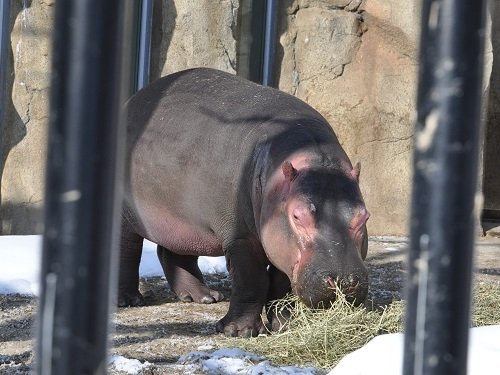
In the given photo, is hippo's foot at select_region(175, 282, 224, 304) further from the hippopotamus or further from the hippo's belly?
the hippo's belly

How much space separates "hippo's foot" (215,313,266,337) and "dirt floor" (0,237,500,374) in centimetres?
7

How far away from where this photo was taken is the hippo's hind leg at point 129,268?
5.48 meters

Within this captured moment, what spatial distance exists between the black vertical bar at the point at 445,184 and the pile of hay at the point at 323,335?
3.22 meters

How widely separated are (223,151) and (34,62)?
3.15m

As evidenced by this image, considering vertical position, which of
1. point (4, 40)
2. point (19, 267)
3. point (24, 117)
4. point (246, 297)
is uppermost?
point (4, 40)

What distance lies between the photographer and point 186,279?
5684 mm

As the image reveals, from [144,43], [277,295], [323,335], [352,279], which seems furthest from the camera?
[144,43]

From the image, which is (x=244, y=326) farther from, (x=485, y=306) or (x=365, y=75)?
(x=365, y=75)

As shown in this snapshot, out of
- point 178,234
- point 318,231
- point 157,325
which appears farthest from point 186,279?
point 318,231

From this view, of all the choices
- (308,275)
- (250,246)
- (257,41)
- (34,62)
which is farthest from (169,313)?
(257,41)

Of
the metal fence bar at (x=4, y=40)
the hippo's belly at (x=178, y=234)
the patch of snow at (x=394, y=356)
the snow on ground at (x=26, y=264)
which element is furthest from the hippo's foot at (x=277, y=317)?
the metal fence bar at (x=4, y=40)

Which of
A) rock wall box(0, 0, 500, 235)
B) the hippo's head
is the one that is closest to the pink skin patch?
the hippo's head

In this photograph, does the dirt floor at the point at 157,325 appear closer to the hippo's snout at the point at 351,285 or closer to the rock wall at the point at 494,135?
the hippo's snout at the point at 351,285

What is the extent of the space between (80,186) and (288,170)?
3.87 m
